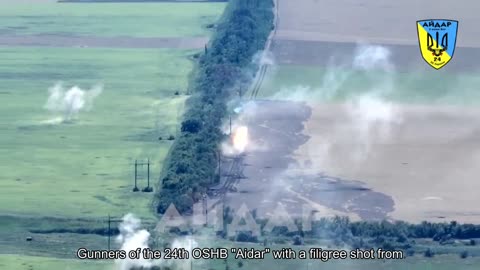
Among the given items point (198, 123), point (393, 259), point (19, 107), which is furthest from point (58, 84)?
point (393, 259)

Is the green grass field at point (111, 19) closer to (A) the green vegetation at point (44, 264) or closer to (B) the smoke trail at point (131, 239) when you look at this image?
(B) the smoke trail at point (131, 239)

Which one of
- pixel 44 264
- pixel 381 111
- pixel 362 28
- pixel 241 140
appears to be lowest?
pixel 44 264

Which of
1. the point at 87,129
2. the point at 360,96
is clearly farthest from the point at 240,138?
the point at 360,96

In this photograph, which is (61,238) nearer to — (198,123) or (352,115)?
(198,123)

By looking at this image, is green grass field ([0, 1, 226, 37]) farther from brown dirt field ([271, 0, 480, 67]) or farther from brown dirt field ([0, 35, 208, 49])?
brown dirt field ([271, 0, 480, 67])

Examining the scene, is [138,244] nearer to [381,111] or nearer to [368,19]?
[381,111]

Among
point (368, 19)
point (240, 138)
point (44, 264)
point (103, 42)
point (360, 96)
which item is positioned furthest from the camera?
point (368, 19)

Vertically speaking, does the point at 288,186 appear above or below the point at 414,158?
below
